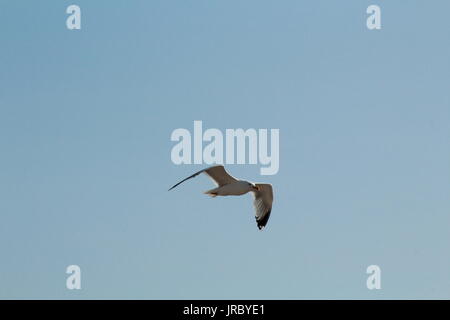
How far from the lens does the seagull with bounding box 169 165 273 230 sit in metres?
12.3

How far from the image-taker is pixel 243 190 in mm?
12547

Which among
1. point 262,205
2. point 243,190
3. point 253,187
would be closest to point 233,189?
point 243,190

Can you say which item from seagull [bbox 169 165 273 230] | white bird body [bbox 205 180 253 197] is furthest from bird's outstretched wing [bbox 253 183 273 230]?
white bird body [bbox 205 180 253 197]

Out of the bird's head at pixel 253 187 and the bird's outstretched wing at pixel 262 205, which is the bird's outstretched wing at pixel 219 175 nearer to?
the bird's head at pixel 253 187

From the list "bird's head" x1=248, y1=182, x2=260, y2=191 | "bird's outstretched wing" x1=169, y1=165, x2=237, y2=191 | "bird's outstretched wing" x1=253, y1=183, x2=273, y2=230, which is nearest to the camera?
"bird's outstretched wing" x1=169, y1=165, x2=237, y2=191

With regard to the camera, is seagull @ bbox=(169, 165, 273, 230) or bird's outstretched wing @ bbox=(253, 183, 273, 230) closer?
seagull @ bbox=(169, 165, 273, 230)

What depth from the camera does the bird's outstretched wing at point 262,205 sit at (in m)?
13.0

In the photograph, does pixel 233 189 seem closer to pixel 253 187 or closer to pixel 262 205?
pixel 253 187

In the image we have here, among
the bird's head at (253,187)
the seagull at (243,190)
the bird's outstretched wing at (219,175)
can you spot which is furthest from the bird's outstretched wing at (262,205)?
the bird's outstretched wing at (219,175)

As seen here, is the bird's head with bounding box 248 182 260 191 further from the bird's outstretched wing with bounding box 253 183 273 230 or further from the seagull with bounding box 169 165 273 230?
the bird's outstretched wing with bounding box 253 183 273 230

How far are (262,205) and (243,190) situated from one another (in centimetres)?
64
